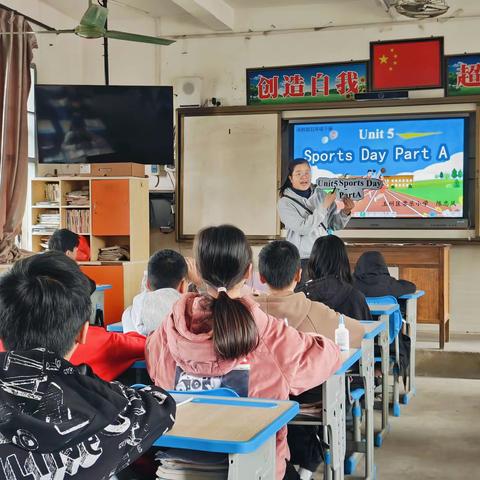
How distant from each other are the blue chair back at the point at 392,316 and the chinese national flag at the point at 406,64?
3.77m

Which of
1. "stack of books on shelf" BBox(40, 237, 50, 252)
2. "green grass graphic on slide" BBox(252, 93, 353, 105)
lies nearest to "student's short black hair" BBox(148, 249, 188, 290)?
"stack of books on shelf" BBox(40, 237, 50, 252)

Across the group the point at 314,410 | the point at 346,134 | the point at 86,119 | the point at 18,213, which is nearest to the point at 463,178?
the point at 346,134

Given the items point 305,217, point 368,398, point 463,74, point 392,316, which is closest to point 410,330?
point 392,316

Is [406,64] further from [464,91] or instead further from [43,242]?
[43,242]

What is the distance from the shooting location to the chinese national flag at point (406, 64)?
26.7ft

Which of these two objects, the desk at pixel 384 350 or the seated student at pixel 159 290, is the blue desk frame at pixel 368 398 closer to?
the desk at pixel 384 350

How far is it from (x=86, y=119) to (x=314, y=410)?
5866mm

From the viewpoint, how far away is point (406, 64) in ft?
26.9

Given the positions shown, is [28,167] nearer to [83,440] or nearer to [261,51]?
[261,51]

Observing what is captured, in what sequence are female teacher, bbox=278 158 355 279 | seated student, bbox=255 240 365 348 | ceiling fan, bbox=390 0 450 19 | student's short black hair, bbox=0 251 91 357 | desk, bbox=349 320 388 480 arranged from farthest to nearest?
ceiling fan, bbox=390 0 450 19 < female teacher, bbox=278 158 355 279 < desk, bbox=349 320 388 480 < seated student, bbox=255 240 365 348 < student's short black hair, bbox=0 251 91 357

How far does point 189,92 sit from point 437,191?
113 inches

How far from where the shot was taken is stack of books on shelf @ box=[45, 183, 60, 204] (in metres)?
8.12

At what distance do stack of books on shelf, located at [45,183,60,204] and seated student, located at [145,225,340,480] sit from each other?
5.73m

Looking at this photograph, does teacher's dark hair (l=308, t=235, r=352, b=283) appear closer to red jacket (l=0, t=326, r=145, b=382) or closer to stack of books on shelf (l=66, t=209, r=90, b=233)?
red jacket (l=0, t=326, r=145, b=382)
